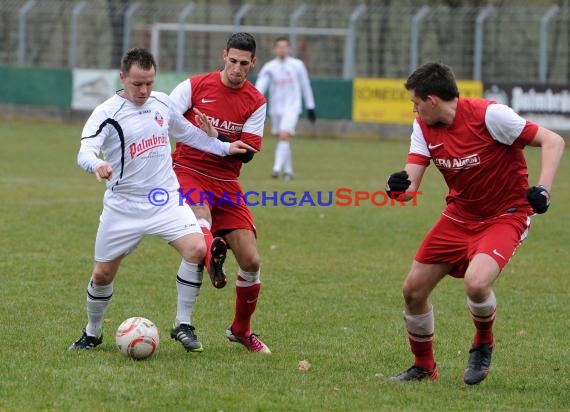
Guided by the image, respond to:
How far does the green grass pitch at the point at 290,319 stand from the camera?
6156 millimetres

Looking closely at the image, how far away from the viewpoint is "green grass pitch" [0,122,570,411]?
616cm

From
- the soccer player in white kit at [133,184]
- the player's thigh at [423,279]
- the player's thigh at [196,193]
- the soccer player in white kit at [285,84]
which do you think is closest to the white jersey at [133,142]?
the soccer player in white kit at [133,184]

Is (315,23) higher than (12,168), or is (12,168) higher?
(315,23)

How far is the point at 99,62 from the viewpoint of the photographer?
95.5 feet

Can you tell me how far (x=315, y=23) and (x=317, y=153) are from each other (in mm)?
5231

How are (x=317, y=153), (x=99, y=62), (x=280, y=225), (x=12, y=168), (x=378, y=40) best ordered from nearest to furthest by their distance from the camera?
(x=280, y=225) → (x=12, y=168) → (x=317, y=153) → (x=378, y=40) → (x=99, y=62)

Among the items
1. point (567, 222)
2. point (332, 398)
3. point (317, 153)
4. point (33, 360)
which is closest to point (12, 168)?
point (317, 153)

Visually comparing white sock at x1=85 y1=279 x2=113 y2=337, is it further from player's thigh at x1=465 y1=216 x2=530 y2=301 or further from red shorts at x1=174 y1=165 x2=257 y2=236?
player's thigh at x1=465 y1=216 x2=530 y2=301

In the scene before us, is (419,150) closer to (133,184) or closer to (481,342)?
(481,342)

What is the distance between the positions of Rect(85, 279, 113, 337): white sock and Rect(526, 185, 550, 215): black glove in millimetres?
2765

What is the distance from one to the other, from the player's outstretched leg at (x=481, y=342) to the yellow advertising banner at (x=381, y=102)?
19.4 meters

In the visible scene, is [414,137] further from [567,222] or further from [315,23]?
[315,23]

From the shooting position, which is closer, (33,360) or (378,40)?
(33,360)

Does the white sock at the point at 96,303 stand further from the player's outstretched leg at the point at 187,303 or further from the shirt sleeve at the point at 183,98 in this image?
the shirt sleeve at the point at 183,98
